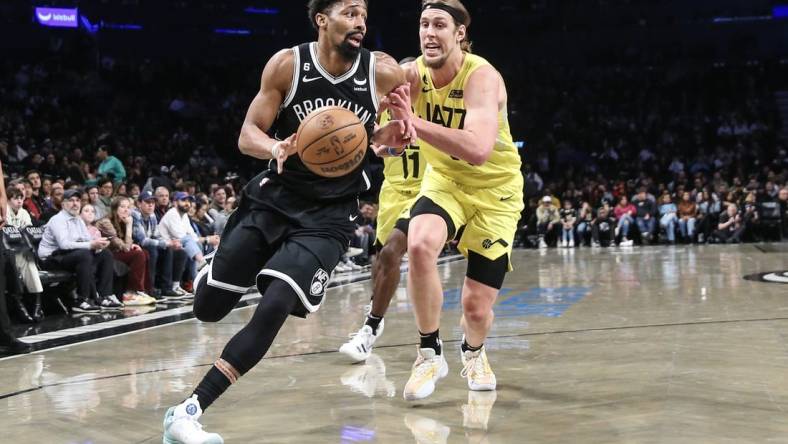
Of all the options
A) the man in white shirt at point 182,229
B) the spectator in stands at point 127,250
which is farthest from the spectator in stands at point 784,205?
the spectator in stands at point 127,250

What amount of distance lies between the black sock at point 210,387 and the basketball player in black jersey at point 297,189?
202 mm

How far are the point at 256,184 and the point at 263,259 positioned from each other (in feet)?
1.14

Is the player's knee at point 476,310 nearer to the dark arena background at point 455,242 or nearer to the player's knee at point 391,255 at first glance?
the dark arena background at point 455,242

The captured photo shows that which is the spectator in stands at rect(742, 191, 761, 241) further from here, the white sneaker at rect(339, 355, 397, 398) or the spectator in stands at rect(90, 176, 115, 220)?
the white sneaker at rect(339, 355, 397, 398)

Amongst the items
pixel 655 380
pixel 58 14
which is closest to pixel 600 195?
pixel 58 14

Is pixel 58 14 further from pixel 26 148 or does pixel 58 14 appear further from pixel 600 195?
pixel 600 195

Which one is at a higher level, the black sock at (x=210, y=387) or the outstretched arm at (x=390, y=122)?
the outstretched arm at (x=390, y=122)

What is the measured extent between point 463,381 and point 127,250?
213 inches

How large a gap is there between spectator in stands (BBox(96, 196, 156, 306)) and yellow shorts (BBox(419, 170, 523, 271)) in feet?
17.2

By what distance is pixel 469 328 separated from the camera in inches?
190

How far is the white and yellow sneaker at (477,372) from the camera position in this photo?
15.4 feet

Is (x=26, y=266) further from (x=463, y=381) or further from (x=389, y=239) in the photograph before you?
(x=463, y=381)

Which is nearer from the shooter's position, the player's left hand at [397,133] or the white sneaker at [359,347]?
the player's left hand at [397,133]

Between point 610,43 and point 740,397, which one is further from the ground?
point 610,43
